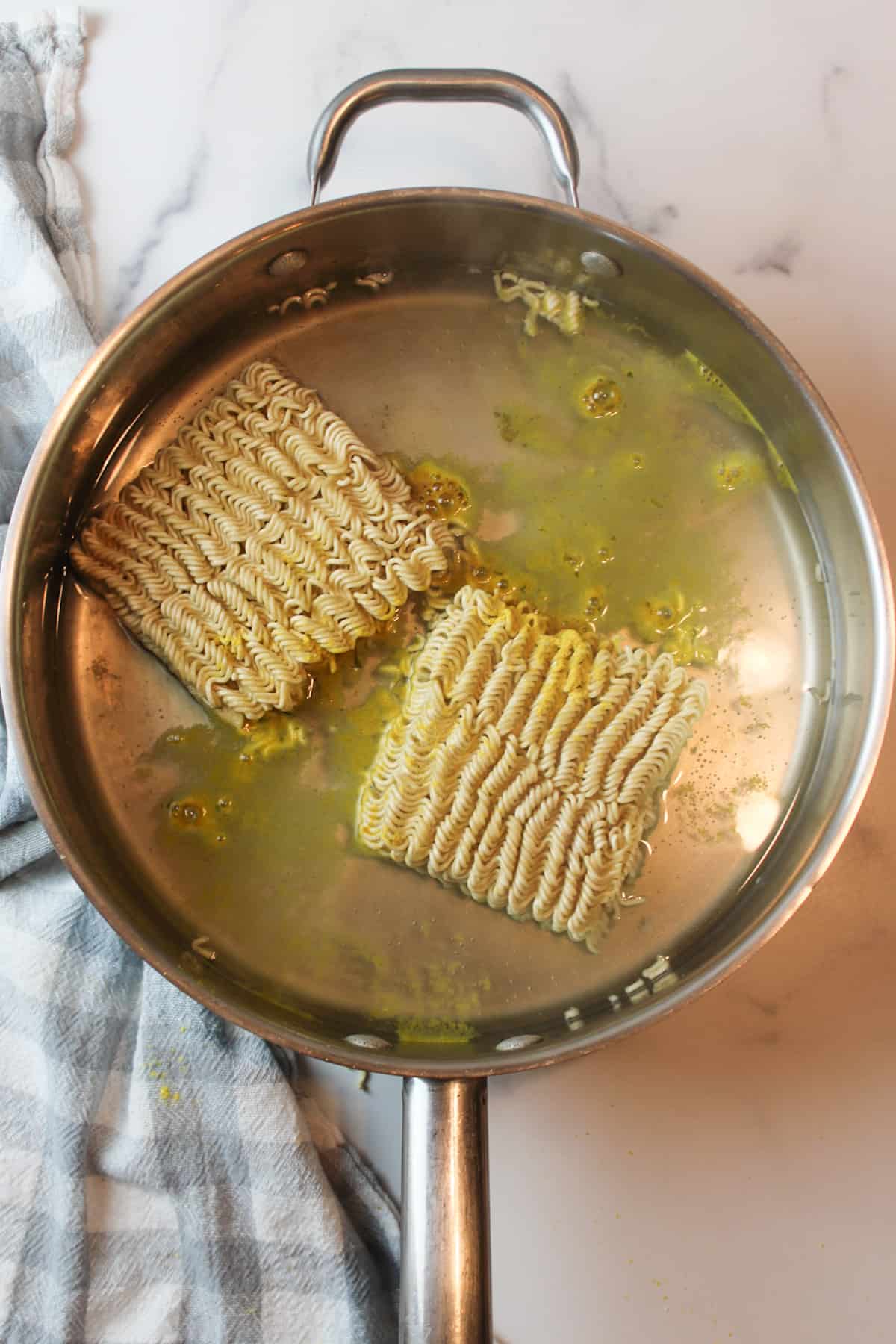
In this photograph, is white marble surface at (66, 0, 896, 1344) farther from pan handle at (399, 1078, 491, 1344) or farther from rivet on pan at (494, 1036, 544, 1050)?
pan handle at (399, 1078, 491, 1344)

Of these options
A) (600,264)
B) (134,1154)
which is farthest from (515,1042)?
(600,264)

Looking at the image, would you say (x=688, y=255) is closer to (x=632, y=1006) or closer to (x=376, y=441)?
(x=376, y=441)

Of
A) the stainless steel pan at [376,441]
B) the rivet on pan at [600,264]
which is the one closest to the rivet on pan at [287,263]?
the stainless steel pan at [376,441]

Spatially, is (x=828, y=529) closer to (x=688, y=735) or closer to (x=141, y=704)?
(x=688, y=735)

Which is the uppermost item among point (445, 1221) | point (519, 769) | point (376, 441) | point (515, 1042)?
point (376, 441)

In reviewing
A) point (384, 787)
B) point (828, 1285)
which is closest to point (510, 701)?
point (384, 787)
